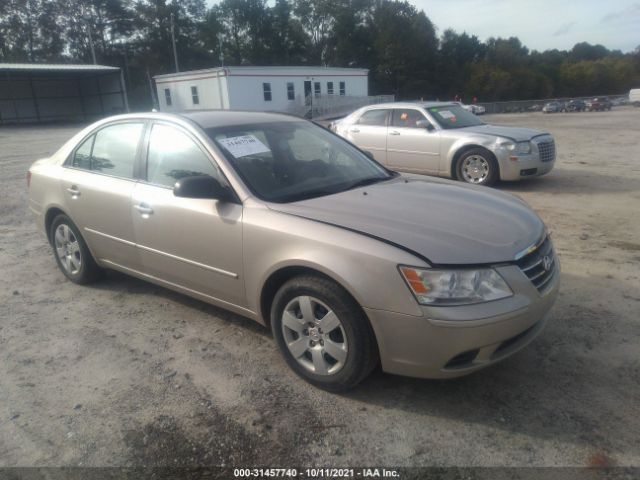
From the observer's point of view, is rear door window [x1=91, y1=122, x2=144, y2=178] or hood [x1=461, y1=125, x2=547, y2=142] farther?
hood [x1=461, y1=125, x2=547, y2=142]

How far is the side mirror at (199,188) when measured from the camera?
10.3 ft

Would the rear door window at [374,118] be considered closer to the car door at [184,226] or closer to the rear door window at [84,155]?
the rear door window at [84,155]

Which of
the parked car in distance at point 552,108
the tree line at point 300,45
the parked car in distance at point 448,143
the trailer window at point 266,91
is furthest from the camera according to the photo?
the tree line at point 300,45

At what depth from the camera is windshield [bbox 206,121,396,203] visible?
3391 millimetres

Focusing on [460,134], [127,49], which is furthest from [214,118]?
[127,49]

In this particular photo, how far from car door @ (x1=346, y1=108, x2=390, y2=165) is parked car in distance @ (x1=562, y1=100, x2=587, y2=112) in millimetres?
43430

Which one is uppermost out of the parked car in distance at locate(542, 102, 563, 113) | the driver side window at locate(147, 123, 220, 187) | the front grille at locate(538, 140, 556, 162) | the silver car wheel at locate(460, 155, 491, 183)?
the driver side window at locate(147, 123, 220, 187)

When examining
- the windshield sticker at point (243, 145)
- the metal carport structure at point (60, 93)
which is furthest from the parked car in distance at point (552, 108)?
the windshield sticker at point (243, 145)

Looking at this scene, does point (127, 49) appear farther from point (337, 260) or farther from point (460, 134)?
point (337, 260)

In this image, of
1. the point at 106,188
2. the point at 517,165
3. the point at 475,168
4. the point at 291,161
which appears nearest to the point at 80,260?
the point at 106,188

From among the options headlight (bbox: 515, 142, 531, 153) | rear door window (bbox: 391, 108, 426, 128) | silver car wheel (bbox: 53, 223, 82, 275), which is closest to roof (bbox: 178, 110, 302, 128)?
silver car wheel (bbox: 53, 223, 82, 275)

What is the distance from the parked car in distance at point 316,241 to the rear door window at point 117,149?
14 millimetres

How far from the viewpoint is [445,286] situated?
8.31 ft

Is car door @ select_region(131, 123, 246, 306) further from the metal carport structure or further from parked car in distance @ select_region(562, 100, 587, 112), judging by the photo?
parked car in distance @ select_region(562, 100, 587, 112)
